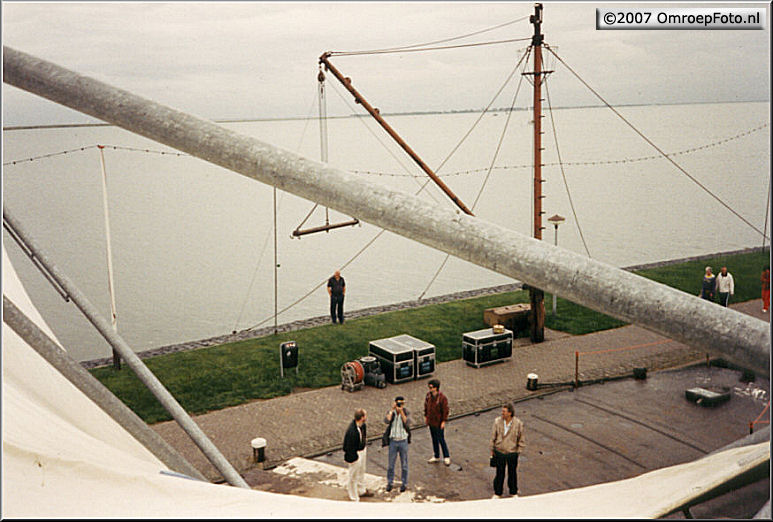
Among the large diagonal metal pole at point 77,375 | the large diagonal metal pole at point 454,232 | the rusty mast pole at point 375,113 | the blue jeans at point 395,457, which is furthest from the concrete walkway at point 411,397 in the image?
the large diagonal metal pole at point 454,232

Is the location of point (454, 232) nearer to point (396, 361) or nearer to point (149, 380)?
point (149, 380)

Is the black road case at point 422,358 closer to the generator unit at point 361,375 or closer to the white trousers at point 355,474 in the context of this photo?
the generator unit at point 361,375

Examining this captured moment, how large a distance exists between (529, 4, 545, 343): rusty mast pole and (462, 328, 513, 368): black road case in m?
1.36

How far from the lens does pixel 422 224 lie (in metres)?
1.64

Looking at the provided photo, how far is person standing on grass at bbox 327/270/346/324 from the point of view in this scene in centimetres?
1719

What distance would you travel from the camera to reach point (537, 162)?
1513 cm

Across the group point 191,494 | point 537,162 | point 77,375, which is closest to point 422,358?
point 537,162

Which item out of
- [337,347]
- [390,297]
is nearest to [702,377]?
[337,347]

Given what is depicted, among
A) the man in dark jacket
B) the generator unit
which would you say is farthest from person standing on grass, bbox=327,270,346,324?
the man in dark jacket

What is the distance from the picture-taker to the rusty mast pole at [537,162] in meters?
14.4

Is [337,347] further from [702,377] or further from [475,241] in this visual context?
[475,241]

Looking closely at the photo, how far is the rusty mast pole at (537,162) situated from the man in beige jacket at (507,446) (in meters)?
5.51

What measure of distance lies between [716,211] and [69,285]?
40.8 m

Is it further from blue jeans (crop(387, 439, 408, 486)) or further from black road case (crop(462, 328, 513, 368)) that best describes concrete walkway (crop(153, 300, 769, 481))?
blue jeans (crop(387, 439, 408, 486))
